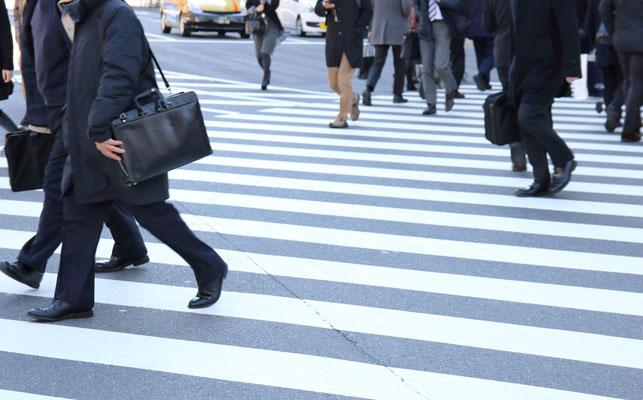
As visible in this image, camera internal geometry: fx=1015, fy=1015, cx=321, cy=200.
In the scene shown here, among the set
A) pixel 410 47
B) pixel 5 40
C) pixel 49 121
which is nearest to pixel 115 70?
pixel 49 121

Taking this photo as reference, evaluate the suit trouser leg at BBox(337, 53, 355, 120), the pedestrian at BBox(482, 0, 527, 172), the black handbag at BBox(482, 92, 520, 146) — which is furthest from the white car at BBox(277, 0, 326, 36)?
the black handbag at BBox(482, 92, 520, 146)

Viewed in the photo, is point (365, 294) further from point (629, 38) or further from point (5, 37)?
point (629, 38)

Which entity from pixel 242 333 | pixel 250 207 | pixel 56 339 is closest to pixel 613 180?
pixel 250 207

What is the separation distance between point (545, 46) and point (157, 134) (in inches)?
159

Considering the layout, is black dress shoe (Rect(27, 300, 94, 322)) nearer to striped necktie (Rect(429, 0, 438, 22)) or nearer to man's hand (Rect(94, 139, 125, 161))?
man's hand (Rect(94, 139, 125, 161))

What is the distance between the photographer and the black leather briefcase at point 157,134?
486 centimetres

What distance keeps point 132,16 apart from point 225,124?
7442mm

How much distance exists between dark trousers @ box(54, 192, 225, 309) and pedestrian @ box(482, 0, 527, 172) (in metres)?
4.23

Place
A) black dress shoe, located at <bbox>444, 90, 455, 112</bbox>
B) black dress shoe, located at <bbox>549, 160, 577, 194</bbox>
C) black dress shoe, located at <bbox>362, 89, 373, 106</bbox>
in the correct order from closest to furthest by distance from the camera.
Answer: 1. black dress shoe, located at <bbox>549, 160, 577, 194</bbox>
2. black dress shoe, located at <bbox>444, 90, 455, 112</bbox>
3. black dress shoe, located at <bbox>362, 89, 373, 106</bbox>

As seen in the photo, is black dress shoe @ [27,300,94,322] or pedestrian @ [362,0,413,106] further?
pedestrian @ [362,0,413,106]

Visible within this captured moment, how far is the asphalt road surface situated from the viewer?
4.43m

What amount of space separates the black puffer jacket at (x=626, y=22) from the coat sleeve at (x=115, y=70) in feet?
22.3

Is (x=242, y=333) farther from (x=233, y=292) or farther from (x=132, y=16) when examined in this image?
(x=132, y=16)

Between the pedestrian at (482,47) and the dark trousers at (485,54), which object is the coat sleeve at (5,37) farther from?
the dark trousers at (485,54)
